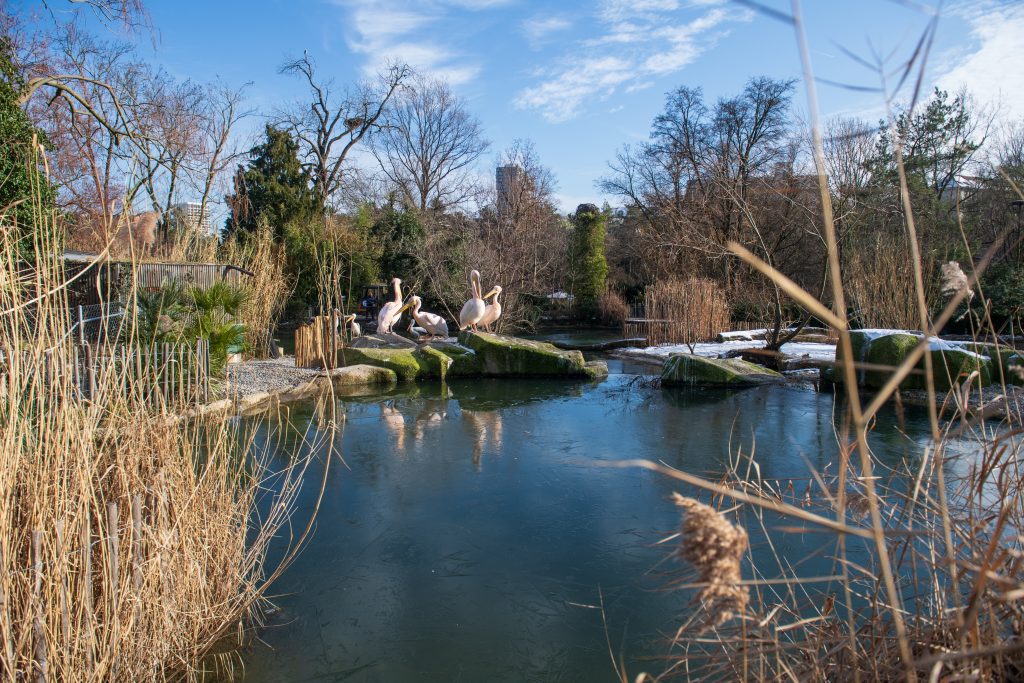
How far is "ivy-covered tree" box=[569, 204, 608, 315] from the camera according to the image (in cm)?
1947

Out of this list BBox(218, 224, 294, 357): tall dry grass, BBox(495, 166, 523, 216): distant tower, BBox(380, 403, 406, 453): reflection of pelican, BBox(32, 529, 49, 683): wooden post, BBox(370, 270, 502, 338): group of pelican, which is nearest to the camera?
BBox(32, 529, 49, 683): wooden post

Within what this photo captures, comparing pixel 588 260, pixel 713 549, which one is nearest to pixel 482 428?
pixel 713 549

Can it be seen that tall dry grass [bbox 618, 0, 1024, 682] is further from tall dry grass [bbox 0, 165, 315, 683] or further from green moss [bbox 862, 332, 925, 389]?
green moss [bbox 862, 332, 925, 389]

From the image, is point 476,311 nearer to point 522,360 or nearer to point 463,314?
point 463,314

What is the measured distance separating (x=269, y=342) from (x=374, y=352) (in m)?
2.18

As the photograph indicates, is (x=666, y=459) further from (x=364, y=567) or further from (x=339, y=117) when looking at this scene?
(x=339, y=117)

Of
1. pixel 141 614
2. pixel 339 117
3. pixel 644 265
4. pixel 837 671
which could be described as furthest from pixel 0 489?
pixel 339 117

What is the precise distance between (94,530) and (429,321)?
9.66 meters

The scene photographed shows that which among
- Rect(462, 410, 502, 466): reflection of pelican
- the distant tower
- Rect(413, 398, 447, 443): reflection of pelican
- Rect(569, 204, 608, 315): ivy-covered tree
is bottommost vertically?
Rect(462, 410, 502, 466): reflection of pelican

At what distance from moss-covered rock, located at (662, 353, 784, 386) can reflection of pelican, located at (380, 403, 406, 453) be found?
3.55 m

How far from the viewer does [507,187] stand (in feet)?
51.6

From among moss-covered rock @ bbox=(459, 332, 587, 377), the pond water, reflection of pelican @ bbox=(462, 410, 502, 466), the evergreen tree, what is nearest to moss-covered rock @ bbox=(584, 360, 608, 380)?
moss-covered rock @ bbox=(459, 332, 587, 377)

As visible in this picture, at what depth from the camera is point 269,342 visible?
1066cm

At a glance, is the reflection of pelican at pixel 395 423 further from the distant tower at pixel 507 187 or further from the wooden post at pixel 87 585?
the distant tower at pixel 507 187
